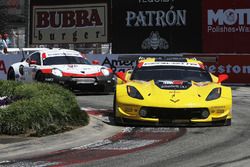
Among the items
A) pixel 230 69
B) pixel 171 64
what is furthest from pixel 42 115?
pixel 230 69

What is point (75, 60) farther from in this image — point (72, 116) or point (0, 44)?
point (0, 44)

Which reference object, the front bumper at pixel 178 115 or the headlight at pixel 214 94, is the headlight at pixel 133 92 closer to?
the front bumper at pixel 178 115

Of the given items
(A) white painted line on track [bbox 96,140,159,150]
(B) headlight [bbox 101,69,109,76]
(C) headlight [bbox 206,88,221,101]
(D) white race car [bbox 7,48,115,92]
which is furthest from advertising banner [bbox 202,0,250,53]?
(A) white painted line on track [bbox 96,140,159,150]

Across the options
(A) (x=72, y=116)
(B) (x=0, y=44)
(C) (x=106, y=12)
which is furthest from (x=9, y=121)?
(B) (x=0, y=44)

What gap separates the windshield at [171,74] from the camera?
1109cm

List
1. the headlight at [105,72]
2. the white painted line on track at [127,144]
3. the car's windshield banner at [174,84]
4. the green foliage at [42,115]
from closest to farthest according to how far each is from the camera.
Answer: the white painted line on track at [127,144] < the green foliage at [42,115] < the car's windshield banner at [174,84] < the headlight at [105,72]

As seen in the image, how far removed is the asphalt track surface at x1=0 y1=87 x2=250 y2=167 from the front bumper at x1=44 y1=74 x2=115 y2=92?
5.33 meters

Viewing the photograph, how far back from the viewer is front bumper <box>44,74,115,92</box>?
631 inches

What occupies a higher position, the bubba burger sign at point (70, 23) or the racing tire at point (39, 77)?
the bubba burger sign at point (70, 23)

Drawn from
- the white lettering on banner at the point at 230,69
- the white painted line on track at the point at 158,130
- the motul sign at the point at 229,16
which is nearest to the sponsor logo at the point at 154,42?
the motul sign at the point at 229,16

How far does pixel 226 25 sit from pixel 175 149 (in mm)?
17630

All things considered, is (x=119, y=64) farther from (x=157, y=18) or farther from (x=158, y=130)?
(x=158, y=130)

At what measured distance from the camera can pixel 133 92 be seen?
10.3 meters

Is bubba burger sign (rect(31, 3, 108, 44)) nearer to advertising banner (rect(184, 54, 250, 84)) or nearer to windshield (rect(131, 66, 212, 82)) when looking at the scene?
advertising banner (rect(184, 54, 250, 84))
